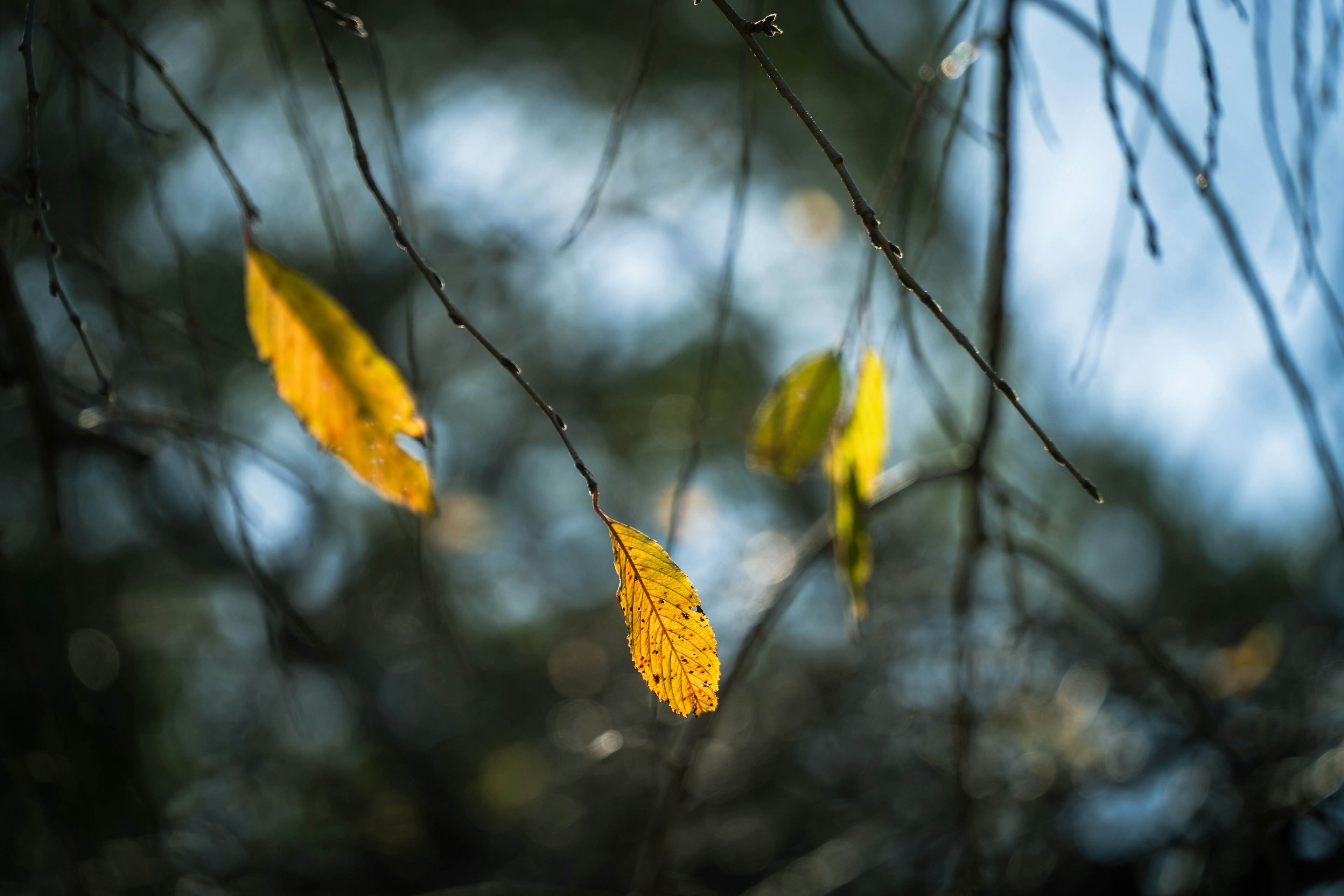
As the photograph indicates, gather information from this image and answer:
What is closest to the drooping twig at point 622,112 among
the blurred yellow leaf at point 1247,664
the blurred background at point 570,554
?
the blurred background at point 570,554

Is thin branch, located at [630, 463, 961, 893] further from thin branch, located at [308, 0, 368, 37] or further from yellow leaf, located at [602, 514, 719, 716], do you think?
thin branch, located at [308, 0, 368, 37]

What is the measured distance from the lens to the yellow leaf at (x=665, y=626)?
0.33 metres

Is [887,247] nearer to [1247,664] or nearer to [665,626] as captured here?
[665,626]

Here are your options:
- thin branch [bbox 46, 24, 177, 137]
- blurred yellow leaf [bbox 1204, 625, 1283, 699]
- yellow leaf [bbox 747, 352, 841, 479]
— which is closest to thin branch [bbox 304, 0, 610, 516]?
thin branch [bbox 46, 24, 177, 137]

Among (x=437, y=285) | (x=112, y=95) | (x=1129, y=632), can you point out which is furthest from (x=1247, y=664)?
(x=112, y=95)

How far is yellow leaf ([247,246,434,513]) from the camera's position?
1.33 ft

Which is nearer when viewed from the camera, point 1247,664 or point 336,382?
point 336,382

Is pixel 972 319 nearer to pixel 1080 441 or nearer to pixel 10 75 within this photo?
pixel 1080 441

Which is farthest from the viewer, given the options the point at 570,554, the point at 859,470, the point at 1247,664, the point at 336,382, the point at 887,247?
the point at 570,554

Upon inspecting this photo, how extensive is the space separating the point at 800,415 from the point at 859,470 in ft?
0.17

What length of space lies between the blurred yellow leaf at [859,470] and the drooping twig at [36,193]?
1.27ft

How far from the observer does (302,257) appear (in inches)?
65.0

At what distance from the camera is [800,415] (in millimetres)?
550

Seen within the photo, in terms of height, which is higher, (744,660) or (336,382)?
(336,382)
